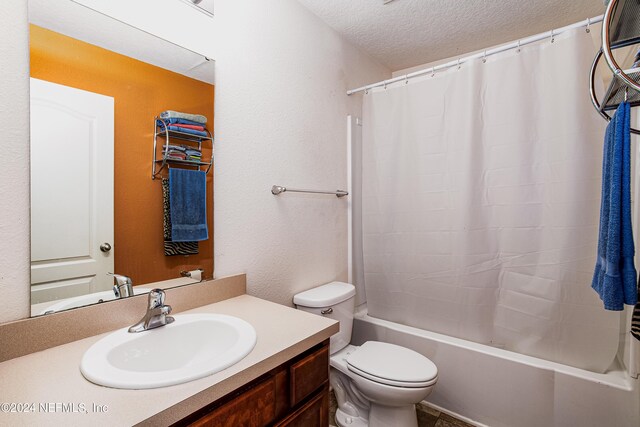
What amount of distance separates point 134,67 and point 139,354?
975 millimetres

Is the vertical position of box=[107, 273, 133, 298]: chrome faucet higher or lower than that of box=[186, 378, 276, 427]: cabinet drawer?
higher

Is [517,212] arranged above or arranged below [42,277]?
above

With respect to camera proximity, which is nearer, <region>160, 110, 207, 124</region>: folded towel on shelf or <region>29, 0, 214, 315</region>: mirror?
<region>29, 0, 214, 315</region>: mirror

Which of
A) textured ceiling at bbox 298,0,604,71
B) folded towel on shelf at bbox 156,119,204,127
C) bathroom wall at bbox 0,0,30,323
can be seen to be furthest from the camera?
textured ceiling at bbox 298,0,604,71

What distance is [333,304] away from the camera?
1.67 metres

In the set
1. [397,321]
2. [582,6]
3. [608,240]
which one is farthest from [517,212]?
[582,6]

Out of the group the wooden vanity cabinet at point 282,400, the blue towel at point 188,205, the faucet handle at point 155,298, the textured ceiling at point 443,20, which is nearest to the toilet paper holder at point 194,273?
the blue towel at point 188,205

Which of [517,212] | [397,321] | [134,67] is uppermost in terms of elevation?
[134,67]

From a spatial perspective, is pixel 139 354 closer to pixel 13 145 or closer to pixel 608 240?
pixel 13 145

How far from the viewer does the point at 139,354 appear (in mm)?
934

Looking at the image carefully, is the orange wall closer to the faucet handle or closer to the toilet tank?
the faucet handle

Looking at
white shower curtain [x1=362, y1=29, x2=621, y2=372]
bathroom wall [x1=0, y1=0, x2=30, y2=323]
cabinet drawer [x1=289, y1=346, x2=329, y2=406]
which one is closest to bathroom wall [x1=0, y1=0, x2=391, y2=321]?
bathroom wall [x1=0, y1=0, x2=30, y2=323]

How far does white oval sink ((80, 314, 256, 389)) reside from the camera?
2.32 feet

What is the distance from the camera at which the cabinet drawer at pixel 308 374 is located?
3.04 ft
